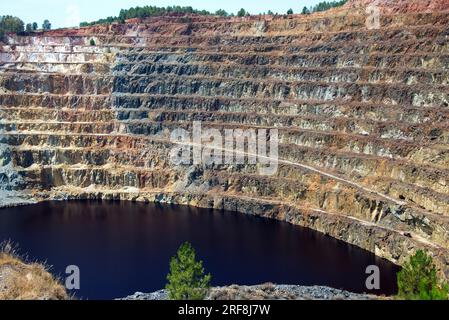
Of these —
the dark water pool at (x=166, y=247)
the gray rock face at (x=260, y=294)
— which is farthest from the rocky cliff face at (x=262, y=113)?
the gray rock face at (x=260, y=294)

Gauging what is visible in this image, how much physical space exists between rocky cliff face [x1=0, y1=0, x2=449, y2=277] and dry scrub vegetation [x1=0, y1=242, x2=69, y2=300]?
37761 millimetres

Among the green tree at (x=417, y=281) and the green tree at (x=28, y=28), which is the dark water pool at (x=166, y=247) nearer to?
the green tree at (x=417, y=281)

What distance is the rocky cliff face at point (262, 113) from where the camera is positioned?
70.2 meters

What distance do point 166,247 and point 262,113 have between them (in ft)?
127

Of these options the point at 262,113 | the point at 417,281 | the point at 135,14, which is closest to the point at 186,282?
the point at 417,281

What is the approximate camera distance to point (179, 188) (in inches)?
3597

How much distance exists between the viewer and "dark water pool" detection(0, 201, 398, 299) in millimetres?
55188

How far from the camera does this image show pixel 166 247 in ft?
212

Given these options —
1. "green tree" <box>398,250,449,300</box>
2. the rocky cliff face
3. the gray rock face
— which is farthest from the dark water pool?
"green tree" <box>398,250,449,300</box>

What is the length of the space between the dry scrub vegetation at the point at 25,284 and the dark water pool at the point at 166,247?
14.6 metres

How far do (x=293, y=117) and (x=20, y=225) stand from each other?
151 ft

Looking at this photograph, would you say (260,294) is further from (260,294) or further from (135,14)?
(135,14)

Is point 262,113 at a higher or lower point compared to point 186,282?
higher

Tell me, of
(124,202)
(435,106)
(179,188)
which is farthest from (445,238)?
(124,202)
